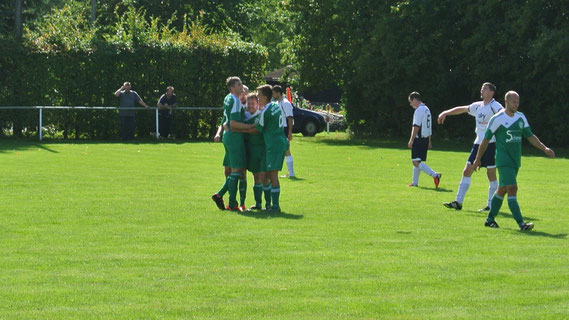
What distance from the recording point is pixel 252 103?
46.7 ft

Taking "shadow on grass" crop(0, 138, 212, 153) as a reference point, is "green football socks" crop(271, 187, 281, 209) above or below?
above

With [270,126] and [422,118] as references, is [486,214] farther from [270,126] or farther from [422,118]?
[422,118]

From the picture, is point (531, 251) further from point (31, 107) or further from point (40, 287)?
point (31, 107)

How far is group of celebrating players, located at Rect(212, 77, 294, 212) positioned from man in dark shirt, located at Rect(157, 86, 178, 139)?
20009 mm

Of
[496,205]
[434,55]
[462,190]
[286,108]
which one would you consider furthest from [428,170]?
[434,55]

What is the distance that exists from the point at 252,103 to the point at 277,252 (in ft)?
14.6

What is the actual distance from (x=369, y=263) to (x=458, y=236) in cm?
249

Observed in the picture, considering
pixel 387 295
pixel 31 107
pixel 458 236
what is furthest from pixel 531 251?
pixel 31 107

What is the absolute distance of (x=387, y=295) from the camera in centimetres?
808

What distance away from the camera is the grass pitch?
25.2 feet

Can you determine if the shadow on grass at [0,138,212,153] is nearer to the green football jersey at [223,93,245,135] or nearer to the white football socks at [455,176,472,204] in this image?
the green football jersey at [223,93,245,135]

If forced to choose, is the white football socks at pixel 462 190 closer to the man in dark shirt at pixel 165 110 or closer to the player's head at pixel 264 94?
the player's head at pixel 264 94

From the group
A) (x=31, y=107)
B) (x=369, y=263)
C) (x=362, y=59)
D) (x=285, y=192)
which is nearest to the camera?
(x=369, y=263)

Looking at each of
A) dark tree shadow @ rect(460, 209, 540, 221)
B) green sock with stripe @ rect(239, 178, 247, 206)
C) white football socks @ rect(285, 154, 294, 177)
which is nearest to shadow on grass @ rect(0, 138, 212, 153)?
white football socks @ rect(285, 154, 294, 177)
